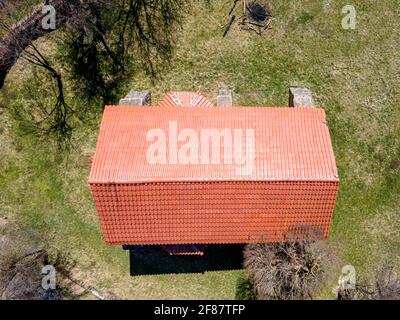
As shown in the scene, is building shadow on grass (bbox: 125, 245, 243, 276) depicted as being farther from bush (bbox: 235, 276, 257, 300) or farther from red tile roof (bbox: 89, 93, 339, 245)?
red tile roof (bbox: 89, 93, 339, 245)

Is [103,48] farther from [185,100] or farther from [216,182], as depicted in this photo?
[216,182]

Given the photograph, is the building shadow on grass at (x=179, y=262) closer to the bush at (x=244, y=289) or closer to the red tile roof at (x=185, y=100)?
the bush at (x=244, y=289)

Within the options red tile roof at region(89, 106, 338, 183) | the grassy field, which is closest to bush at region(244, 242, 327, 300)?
the grassy field

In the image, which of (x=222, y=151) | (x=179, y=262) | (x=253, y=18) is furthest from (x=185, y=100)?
(x=179, y=262)

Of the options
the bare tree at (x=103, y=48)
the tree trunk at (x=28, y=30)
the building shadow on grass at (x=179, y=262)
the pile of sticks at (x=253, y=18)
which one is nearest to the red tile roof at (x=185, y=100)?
the bare tree at (x=103, y=48)

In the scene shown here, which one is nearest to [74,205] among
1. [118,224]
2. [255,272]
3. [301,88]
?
[118,224]

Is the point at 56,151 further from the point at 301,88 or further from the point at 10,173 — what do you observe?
the point at 301,88
